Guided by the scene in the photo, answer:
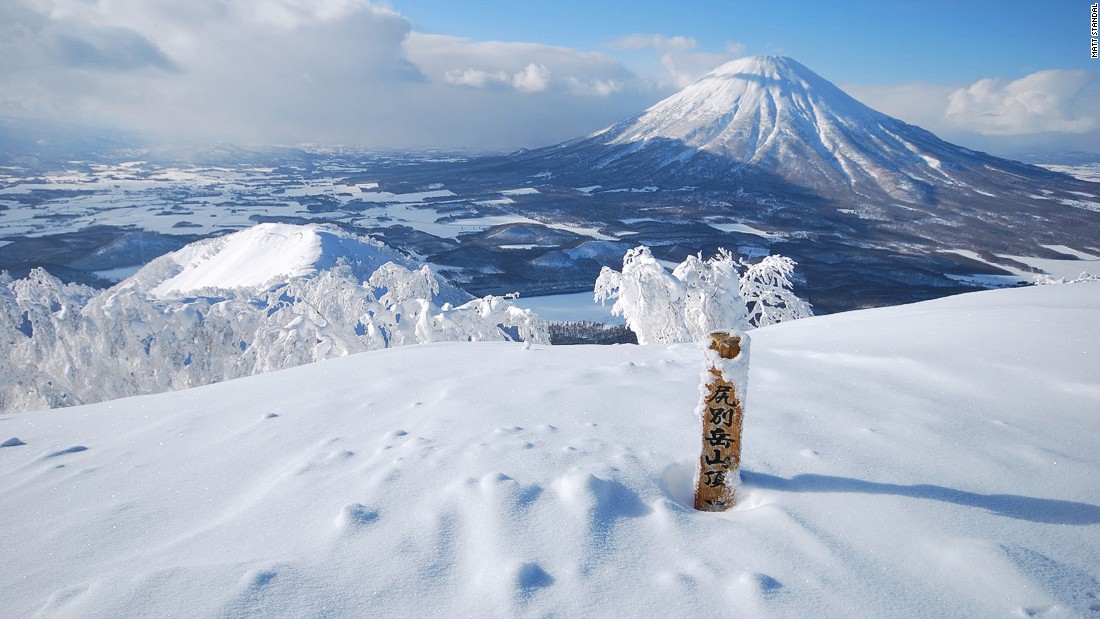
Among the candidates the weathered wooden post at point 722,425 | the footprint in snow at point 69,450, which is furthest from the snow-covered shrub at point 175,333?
the weathered wooden post at point 722,425

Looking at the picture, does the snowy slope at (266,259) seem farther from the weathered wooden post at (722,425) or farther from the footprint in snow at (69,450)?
the weathered wooden post at (722,425)

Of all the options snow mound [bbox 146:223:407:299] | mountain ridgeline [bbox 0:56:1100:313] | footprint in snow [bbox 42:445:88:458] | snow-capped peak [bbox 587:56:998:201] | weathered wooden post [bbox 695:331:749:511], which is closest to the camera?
weathered wooden post [bbox 695:331:749:511]

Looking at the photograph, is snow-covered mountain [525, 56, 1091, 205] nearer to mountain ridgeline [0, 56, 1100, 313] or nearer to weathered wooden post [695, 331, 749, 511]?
mountain ridgeline [0, 56, 1100, 313]

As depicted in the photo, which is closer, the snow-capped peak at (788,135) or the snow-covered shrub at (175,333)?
the snow-covered shrub at (175,333)

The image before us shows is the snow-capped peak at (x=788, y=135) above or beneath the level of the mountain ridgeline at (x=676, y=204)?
above

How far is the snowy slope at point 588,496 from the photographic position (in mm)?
2168

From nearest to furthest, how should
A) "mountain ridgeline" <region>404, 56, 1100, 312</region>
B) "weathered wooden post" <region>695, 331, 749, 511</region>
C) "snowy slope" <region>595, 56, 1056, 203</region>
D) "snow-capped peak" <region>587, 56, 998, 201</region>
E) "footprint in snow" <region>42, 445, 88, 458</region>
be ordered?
"weathered wooden post" <region>695, 331, 749, 511</region> → "footprint in snow" <region>42, 445, 88, 458</region> → "mountain ridgeline" <region>404, 56, 1100, 312</region> → "snowy slope" <region>595, 56, 1056, 203</region> → "snow-capped peak" <region>587, 56, 998, 201</region>

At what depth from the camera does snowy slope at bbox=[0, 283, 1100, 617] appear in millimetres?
2168

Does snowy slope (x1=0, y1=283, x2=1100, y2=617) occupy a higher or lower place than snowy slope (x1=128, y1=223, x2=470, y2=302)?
higher

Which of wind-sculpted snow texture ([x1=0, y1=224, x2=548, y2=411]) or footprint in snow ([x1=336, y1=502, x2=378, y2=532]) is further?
wind-sculpted snow texture ([x1=0, y1=224, x2=548, y2=411])

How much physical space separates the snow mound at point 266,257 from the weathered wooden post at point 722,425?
2467 cm

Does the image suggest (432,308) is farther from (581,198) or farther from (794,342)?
(581,198)

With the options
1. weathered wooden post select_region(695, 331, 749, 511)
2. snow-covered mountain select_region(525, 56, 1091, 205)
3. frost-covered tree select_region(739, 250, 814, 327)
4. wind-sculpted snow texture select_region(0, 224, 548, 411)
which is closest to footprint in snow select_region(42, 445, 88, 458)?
weathered wooden post select_region(695, 331, 749, 511)

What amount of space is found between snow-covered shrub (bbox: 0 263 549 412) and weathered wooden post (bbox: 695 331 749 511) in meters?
11.2
